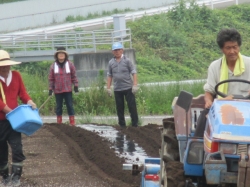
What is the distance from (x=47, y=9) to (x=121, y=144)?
1217 inches

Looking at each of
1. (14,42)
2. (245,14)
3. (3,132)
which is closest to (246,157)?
(3,132)

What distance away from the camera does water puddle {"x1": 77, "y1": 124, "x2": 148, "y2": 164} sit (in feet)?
37.5

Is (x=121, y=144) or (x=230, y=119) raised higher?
(x=230, y=119)

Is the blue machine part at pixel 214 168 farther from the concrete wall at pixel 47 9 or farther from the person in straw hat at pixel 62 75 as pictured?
the concrete wall at pixel 47 9

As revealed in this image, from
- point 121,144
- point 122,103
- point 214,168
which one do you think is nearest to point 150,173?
point 214,168

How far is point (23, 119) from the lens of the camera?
924cm

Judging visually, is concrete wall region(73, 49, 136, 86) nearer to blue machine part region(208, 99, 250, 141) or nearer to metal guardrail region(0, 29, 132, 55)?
metal guardrail region(0, 29, 132, 55)

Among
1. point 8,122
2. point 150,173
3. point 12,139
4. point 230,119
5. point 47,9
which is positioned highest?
point 47,9

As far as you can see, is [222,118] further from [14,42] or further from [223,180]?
[14,42]

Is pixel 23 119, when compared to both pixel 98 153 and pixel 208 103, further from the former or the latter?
pixel 208 103

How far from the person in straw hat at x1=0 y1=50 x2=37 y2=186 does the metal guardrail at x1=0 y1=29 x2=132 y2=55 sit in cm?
1894

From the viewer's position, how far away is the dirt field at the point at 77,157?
9711 millimetres

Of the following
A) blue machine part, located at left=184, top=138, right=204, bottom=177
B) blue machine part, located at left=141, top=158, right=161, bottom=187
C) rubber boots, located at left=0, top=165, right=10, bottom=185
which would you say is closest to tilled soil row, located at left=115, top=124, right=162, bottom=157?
rubber boots, located at left=0, top=165, right=10, bottom=185

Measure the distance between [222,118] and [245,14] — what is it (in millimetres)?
35527
